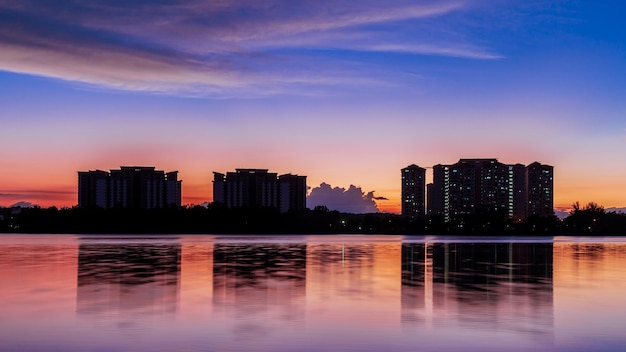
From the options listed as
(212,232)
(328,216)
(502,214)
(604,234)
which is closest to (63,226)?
(212,232)

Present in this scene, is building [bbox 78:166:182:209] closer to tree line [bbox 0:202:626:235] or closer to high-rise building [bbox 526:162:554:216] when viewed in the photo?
tree line [bbox 0:202:626:235]

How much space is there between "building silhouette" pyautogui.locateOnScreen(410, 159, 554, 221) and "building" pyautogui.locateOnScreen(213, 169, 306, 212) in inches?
1763

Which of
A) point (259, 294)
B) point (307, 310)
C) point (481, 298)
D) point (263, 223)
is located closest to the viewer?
point (307, 310)

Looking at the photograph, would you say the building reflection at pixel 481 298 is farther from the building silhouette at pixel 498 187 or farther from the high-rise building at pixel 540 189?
the high-rise building at pixel 540 189

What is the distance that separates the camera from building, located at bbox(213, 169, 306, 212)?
605 ft

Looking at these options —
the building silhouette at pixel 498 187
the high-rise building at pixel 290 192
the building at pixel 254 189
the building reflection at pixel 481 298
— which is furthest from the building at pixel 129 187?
the building reflection at pixel 481 298

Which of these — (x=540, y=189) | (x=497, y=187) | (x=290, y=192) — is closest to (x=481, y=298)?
(x=290, y=192)

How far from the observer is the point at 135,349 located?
11.4 meters

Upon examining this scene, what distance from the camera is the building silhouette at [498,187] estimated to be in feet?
628

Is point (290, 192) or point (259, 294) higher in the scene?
point (290, 192)

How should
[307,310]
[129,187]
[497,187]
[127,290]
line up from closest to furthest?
1. [307,310]
2. [127,290]
3. [129,187]
4. [497,187]

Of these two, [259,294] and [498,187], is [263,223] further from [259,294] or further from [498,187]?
[259,294]

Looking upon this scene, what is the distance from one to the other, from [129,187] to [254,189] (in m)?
31.9

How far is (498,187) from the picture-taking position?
19138 cm
